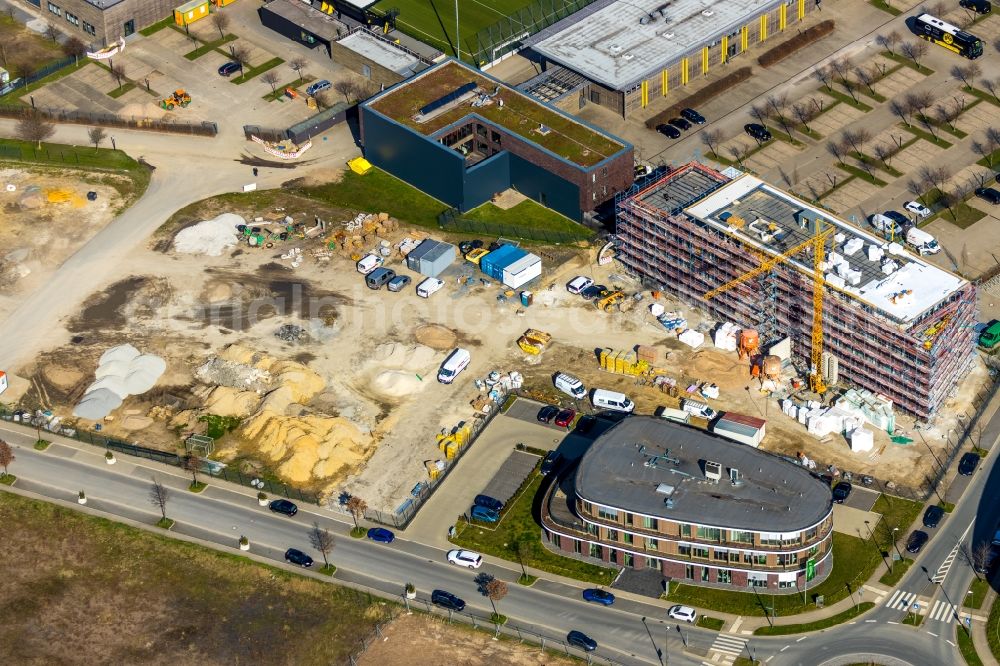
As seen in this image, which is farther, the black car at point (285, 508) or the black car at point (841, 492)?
the black car at point (285, 508)

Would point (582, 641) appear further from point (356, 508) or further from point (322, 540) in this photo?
point (322, 540)

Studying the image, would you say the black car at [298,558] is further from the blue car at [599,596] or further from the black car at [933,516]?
the black car at [933,516]

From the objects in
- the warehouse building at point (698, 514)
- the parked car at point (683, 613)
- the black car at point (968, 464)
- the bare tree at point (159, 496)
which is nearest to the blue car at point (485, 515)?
the warehouse building at point (698, 514)

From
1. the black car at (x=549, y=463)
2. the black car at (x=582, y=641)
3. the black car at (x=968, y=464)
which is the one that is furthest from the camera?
the black car at (x=549, y=463)

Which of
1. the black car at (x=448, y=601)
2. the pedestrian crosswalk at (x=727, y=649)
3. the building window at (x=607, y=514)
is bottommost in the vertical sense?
the black car at (x=448, y=601)

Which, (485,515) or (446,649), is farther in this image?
(485,515)

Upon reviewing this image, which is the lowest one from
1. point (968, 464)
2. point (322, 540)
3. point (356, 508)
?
point (322, 540)

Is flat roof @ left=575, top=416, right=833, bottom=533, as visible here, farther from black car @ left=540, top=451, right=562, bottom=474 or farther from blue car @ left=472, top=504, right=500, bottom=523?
blue car @ left=472, top=504, right=500, bottom=523

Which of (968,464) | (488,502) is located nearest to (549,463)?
(488,502)
